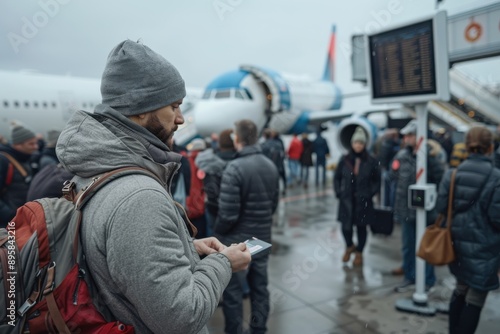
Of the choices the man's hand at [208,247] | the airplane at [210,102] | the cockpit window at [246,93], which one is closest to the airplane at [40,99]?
the airplane at [210,102]

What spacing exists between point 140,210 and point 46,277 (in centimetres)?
32

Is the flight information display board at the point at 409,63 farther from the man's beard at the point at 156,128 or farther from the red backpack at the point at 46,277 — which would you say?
the red backpack at the point at 46,277

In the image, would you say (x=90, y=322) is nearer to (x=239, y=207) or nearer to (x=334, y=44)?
(x=239, y=207)

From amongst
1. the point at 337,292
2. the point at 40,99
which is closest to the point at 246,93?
the point at 40,99

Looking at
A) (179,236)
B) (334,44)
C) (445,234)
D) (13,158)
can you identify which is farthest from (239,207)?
(334,44)

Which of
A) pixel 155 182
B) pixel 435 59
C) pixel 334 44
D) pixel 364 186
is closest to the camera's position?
pixel 155 182

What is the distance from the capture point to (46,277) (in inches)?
42.6

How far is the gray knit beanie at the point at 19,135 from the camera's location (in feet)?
13.2

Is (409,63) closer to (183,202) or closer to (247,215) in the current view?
(247,215)

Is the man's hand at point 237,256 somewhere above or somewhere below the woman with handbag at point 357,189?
above

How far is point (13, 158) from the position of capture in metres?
3.97

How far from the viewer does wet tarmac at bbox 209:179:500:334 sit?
3.67 metres

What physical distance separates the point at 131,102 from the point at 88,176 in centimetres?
28

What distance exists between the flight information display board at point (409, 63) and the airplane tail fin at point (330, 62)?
22.8 meters
